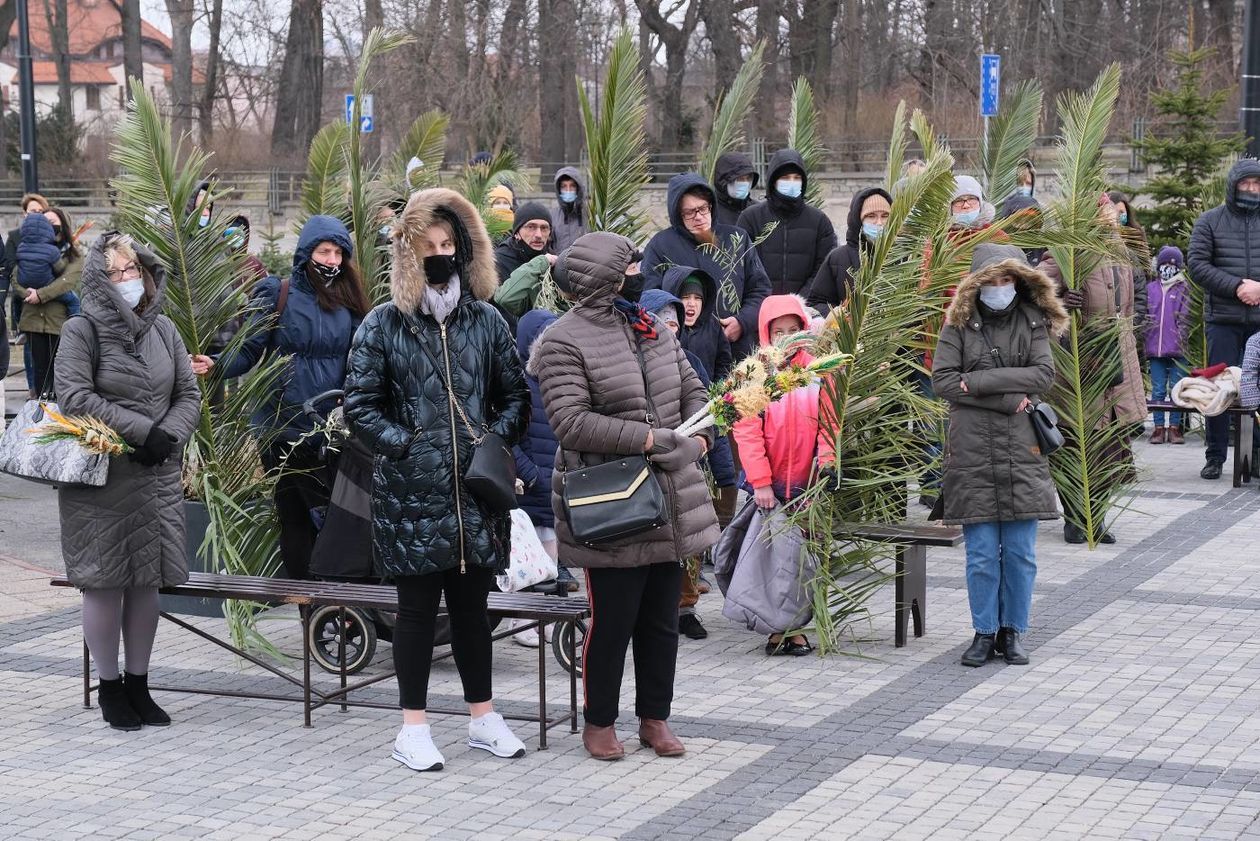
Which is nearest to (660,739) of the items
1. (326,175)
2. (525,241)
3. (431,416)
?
(431,416)

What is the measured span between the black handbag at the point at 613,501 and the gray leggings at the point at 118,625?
1.82 metres

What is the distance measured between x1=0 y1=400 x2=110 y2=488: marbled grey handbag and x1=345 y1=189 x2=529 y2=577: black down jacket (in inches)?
44.3

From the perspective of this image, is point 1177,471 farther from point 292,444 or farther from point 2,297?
point 2,297

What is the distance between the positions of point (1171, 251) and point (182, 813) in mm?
11292

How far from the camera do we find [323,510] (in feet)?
27.6

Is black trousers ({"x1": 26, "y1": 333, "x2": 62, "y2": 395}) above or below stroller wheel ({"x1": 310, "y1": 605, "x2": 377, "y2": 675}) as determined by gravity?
above

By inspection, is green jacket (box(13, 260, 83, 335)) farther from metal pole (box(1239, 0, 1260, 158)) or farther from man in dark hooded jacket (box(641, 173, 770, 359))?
metal pole (box(1239, 0, 1260, 158))

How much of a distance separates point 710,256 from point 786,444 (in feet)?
5.85

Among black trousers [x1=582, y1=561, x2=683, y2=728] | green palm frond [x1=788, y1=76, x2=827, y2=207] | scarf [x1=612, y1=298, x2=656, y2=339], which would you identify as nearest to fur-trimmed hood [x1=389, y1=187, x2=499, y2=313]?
scarf [x1=612, y1=298, x2=656, y2=339]

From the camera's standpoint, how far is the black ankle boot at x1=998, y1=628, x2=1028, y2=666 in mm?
7754

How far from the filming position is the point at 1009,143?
461 inches

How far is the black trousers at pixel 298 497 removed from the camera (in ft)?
27.2

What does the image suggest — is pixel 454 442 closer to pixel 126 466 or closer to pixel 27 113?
pixel 126 466

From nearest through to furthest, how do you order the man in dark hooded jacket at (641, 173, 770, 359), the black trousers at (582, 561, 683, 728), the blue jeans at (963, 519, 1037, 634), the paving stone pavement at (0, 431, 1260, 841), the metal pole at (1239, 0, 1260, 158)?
the paving stone pavement at (0, 431, 1260, 841) < the black trousers at (582, 561, 683, 728) < the blue jeans at (963, 519, 1037, 634) < the man in dark hooded jacket at (641, 173, 770, 359) < the metal pole at (1239, 0, 1260, 158)
